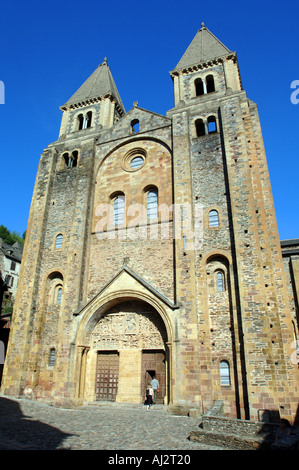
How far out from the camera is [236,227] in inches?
577

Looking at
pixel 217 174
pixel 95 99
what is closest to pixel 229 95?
pixel 217 174

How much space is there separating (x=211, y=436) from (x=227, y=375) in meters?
4.87

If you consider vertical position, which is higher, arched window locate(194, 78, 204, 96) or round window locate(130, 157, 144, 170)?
arched window locate(194, 78, 204, 96)

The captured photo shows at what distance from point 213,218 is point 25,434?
38.2ft

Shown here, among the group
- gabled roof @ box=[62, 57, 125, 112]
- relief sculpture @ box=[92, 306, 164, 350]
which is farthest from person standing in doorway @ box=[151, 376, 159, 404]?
gabled roof @ box=[62, 57, 125, 112]

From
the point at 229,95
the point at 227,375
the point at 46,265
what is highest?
the point at 229,95

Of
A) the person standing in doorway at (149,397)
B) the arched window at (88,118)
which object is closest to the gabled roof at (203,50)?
the arched window at (88,118)

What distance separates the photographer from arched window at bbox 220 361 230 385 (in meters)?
13.0

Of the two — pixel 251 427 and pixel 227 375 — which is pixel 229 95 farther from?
pixel 251 427

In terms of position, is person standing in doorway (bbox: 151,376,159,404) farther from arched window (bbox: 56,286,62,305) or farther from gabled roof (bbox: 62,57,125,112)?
gabled roof (bbox: 62,57,125,112)

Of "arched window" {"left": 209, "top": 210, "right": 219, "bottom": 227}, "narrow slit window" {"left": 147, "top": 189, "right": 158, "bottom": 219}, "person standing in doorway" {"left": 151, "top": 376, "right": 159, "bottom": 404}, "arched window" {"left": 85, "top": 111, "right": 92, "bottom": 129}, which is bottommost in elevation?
"person standing in doorway" {"left": 151, "top": 376, "right": 159, "bottom": 404}

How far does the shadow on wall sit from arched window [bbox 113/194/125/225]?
10.5 metres

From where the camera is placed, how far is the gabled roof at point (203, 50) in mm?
A: 21547

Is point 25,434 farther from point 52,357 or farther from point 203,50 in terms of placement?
point 203,50
